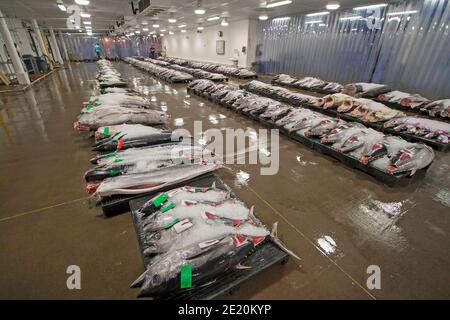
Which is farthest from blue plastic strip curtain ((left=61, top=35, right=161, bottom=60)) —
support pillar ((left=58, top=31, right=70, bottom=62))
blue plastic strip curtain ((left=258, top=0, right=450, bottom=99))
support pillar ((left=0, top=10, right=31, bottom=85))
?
blue plastic strip curtain ((left=258, top=0, right=450, bottom=99))

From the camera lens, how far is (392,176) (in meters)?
2.67

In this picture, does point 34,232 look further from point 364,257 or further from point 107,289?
point 364,257

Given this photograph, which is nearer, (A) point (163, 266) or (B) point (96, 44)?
(A) point (163, 266)

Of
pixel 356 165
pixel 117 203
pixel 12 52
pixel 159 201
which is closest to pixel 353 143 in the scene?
pixel 356 165

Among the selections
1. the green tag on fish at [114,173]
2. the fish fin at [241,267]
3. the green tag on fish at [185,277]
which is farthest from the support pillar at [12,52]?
the fish fin at [241,267]

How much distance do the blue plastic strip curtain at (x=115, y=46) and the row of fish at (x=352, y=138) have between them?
32986 millimetres

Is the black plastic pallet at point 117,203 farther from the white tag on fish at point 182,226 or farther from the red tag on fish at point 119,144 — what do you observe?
the red tag on fish at point 119,144

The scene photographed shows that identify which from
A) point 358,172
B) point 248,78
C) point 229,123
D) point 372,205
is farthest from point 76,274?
point 248,78

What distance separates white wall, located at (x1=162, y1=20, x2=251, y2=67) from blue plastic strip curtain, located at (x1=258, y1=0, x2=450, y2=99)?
10.7 ft

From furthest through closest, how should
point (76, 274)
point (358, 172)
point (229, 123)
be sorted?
1. point (229, 123)
2. point (358, 172)
3. point (76, 274)

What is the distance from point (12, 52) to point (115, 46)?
26939mm

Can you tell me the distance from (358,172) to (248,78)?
9880 millimetres

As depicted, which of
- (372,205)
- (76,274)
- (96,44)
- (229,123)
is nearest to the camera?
(76,274)

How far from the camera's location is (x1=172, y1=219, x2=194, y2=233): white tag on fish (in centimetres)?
155
